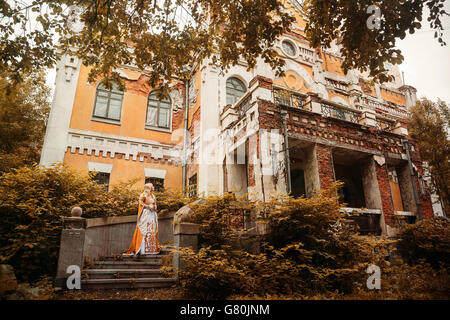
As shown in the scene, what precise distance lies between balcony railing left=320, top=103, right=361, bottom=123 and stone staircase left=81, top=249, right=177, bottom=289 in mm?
8884

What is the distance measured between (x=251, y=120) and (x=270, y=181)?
2.46 meters

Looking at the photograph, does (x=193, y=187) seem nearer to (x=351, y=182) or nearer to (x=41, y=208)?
(x=41, y=208)

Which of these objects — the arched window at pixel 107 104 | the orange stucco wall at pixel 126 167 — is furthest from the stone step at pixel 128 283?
the arched window at pixel 107 104

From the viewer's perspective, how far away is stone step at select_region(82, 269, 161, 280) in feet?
18.9

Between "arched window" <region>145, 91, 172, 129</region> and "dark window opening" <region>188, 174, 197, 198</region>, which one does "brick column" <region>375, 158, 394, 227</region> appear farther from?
"arched window" <region>145, 91, 172, 129</region>

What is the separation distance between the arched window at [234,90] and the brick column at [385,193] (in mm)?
7321

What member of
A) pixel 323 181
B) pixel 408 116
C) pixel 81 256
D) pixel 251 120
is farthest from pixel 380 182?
pixel 81 256

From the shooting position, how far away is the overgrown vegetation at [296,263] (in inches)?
188

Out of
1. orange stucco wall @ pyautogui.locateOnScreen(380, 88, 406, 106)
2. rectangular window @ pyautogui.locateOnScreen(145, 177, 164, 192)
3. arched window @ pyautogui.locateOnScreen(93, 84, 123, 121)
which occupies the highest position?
orange stucco wall @ pyautogui.locateOnScreen(380, 88, 406, 106)

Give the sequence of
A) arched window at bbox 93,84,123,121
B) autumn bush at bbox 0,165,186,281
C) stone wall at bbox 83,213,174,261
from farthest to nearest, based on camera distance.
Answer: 1. arched window at bbox 93,84,123,121
2. stone wall at bbox 83,213,174,261
3. autumn bush at bbox 0,165,186,281

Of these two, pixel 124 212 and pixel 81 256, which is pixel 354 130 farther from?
pixel 81 256

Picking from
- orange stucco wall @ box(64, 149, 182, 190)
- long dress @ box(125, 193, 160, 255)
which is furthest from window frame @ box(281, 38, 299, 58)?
long dress @ box(125, 193, 160, 255)
